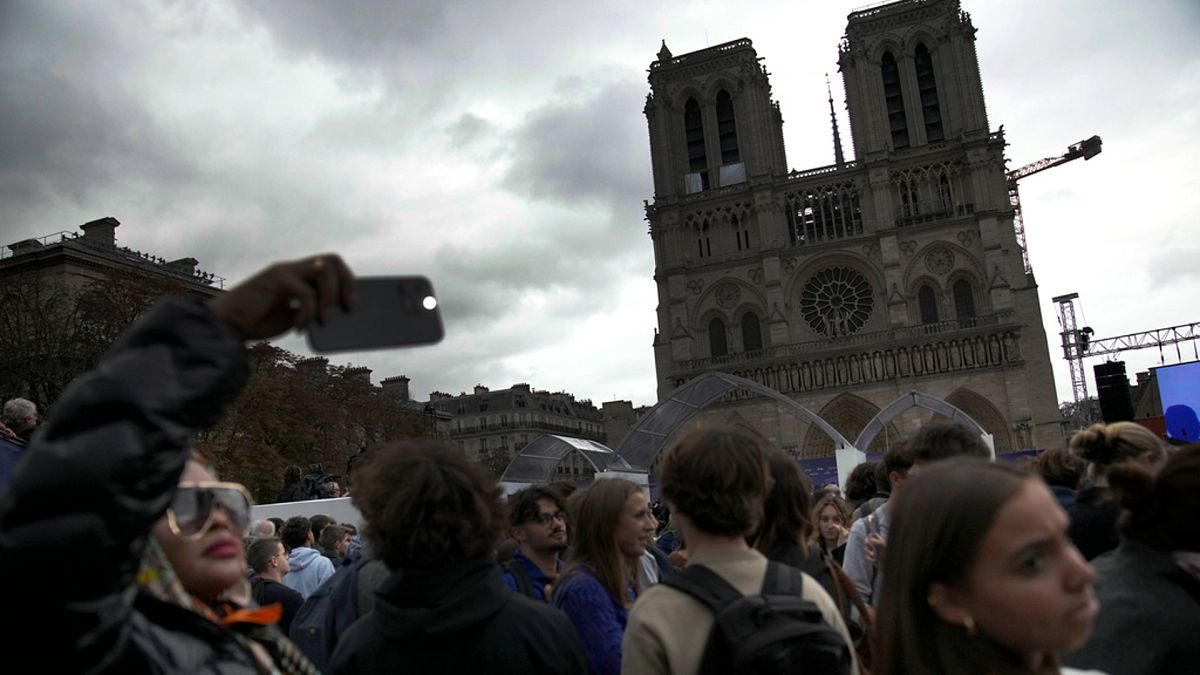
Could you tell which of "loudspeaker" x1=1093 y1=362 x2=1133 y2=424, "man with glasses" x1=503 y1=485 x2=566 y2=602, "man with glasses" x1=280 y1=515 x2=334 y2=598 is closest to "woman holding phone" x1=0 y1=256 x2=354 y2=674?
"man with glasses" x1=503 y1=485 x2=566 y2=602

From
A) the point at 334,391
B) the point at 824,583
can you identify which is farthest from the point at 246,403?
the point at 824,583

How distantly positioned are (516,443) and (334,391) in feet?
117

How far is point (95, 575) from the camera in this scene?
43.9 inches

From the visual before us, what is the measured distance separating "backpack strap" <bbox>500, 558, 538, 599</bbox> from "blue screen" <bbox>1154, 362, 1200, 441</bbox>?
30.0 feet

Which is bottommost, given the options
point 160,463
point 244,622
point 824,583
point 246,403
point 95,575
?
point 824,583

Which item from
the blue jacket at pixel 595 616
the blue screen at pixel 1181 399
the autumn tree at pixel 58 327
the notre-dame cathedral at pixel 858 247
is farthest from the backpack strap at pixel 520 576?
the notre-dame cathedral at pixel 858 247

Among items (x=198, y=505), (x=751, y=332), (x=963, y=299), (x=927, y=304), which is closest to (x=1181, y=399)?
(x=198, y=505)

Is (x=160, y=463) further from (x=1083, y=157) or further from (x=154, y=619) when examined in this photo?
(x=1083, y=157)

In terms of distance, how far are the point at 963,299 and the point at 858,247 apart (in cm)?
496

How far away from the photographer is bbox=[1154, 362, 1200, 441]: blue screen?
10.3 meters

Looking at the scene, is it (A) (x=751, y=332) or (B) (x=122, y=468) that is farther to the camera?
(A) (x=751, y=332)

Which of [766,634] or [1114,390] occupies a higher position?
[1114,390]

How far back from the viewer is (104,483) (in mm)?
1110

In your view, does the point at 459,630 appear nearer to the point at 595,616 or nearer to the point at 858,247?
the point at 595,616
